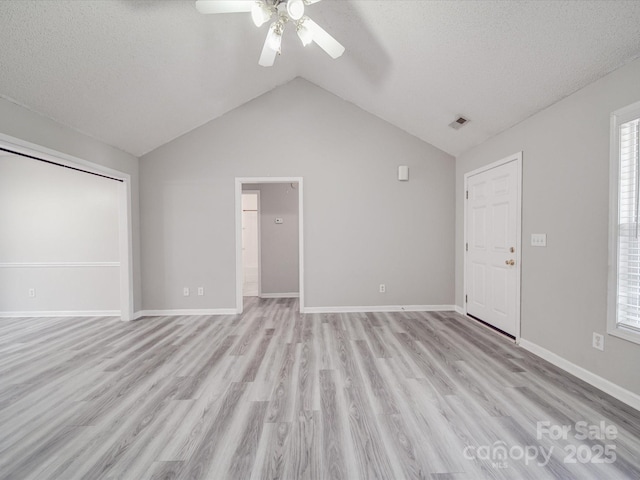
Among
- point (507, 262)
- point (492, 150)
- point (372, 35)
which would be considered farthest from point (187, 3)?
point (507, 262)

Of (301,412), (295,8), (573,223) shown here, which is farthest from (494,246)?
(295,8)

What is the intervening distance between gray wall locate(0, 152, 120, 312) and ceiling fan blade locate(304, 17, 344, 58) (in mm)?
3540

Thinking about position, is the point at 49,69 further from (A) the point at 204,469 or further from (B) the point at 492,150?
(B) the point at 492,150

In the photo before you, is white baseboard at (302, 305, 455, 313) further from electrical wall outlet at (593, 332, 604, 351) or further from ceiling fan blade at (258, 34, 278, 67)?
ceiling fan blade at (258, 34, 278, 67)

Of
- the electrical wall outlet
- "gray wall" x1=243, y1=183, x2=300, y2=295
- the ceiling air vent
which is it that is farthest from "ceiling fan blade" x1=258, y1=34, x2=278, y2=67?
the electrical wall outlet

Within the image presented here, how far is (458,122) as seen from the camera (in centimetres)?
324

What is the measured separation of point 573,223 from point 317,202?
2.86 meters

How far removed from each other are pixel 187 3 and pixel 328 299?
3.63 m

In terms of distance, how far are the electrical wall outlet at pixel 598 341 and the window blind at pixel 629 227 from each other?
0.18m

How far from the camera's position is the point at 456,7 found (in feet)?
6.40

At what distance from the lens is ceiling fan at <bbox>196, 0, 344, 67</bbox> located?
5.32 ft

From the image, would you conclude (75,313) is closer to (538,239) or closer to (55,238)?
(55,238)

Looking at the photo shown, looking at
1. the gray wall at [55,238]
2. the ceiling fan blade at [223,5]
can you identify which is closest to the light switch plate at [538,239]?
the ceiling fan blade at [223,5]

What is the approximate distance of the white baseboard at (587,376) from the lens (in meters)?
1.78
